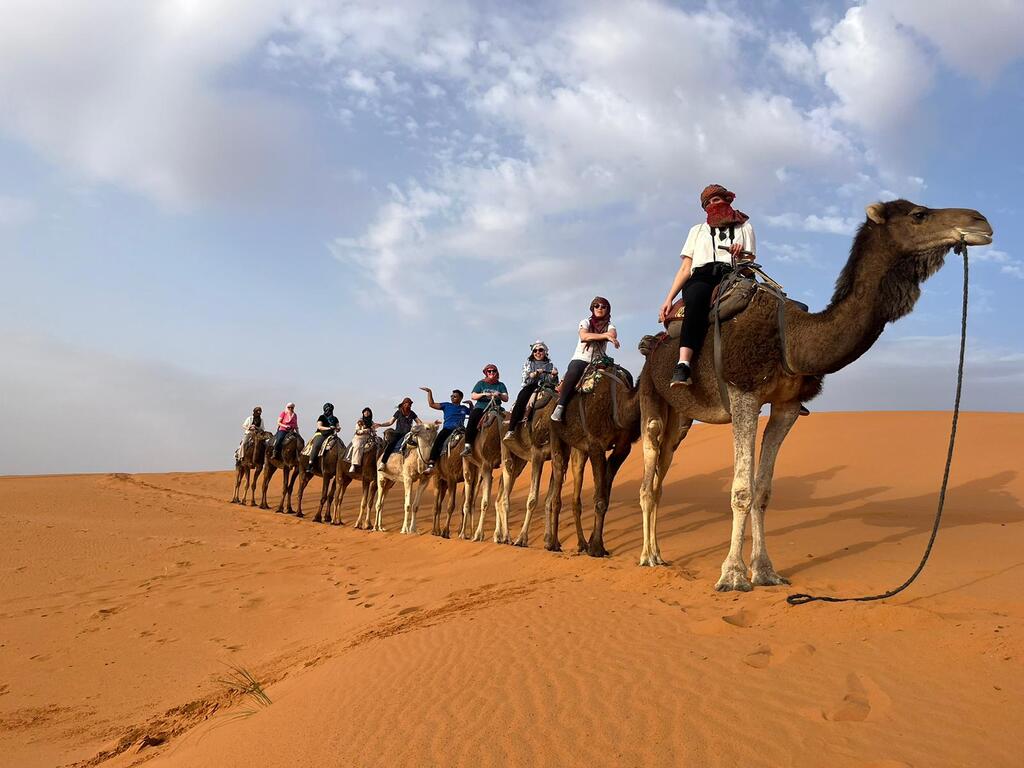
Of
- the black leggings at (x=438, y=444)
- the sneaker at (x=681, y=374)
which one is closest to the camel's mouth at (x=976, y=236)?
the sneaker at (x=681, y=374)

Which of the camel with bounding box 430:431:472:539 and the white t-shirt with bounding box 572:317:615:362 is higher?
the white t-shirt with bounding box 572:317:615:362

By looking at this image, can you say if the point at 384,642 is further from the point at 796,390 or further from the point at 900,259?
the point at 900,259

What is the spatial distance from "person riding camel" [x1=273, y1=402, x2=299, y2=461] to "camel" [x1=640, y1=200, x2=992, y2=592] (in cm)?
2190

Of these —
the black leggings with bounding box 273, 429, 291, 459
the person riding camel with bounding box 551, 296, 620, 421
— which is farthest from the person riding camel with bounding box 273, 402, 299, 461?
the person riding camel with bounding box 551, 296, 620, 421

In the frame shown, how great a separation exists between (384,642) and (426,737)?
2.54 m

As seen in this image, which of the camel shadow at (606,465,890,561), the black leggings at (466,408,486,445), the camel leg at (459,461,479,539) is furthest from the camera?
the camel leg at (459,461,479,539)

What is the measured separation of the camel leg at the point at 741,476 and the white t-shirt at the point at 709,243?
1.53 metres

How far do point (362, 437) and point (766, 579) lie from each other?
55.0 ft

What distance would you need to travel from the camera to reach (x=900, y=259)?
6.11 metres

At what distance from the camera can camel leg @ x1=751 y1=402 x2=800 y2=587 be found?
6.72m

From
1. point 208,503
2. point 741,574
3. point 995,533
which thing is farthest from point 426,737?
point 208,503

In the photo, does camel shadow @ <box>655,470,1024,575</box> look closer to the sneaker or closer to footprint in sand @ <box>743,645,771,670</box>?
the sneaker

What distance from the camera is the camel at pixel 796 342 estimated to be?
19.9ft

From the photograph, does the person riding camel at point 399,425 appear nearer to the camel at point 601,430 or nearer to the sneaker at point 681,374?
the camel at point 601,430
